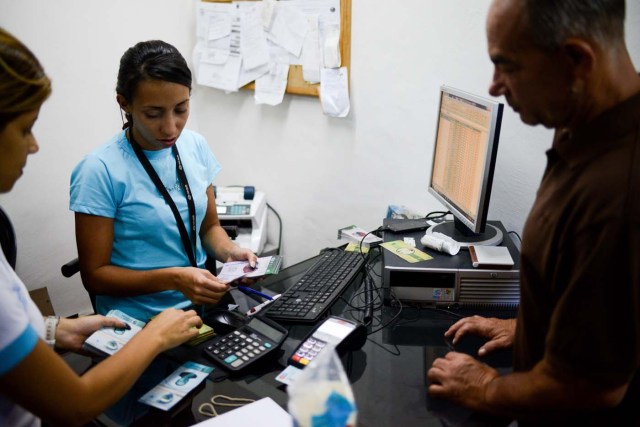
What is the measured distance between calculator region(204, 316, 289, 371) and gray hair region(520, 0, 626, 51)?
852mm

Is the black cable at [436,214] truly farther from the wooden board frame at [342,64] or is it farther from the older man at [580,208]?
the older man at [580,208]

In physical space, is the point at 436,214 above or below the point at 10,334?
below

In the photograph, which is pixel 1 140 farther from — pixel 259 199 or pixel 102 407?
pixel 259 199

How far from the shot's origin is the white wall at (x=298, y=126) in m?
1.83

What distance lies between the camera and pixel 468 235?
163 centimetres

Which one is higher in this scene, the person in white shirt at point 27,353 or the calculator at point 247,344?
the person in white shirt at point 27,353

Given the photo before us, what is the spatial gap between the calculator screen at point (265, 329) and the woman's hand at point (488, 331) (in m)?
0.44

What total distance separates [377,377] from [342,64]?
4.71 feet

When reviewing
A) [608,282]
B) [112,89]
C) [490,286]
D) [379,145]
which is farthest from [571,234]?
[112,89]

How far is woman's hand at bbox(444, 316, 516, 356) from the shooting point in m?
1.20

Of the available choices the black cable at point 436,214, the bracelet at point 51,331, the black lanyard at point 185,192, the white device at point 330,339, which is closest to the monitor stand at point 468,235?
the black cable at point 436,214

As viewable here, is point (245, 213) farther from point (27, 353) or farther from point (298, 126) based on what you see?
point (27, 353)

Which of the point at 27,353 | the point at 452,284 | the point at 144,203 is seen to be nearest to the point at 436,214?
the point at 452,284

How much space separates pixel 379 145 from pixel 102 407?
1.57 meters
